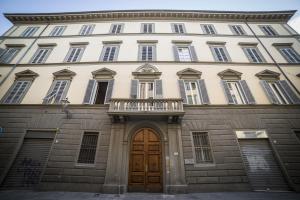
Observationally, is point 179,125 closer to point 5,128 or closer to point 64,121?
point 64,121

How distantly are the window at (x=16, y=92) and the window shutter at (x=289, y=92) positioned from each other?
1939 centimetres

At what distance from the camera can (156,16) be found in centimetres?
1664

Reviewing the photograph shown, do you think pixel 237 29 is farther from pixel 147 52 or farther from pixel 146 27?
pixel 147 52

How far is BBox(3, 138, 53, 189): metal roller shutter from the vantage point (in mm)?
8414

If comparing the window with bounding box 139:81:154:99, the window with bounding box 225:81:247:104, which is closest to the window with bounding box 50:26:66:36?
the window with bounding box 139:81:154:99

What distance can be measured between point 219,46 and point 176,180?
12.2 metres

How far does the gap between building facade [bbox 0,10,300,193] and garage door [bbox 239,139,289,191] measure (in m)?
0.06

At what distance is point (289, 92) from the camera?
35.8 feet

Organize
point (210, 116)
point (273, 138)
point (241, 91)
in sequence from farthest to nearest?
1. point (241, 91)
2. point (210, 116)
3. point (273, 138)

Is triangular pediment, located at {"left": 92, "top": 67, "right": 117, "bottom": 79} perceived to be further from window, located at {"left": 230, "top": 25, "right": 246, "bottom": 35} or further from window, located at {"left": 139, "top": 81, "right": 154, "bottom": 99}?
window, located at {"left": 230, "top": 25, "right": 246, "bottom": 35}

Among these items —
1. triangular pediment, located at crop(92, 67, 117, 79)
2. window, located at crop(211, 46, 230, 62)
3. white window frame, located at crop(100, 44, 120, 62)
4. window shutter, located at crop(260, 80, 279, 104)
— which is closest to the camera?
window shutter, located at crop(260, 80, 279, 104)

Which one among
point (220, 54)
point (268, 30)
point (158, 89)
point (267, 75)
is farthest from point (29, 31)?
point (268, 30)

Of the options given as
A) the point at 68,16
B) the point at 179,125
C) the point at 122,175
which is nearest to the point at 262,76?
the point at 179,125

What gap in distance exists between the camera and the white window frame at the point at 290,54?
42.6 feet
